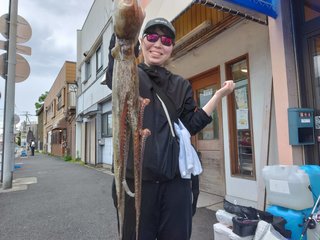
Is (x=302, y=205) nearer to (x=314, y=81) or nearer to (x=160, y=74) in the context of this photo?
(x=314, y=81)

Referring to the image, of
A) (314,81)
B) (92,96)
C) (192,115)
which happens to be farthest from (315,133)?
(92,96)

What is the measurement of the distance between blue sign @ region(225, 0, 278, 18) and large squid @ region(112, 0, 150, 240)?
8.65ft

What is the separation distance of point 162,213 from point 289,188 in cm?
185

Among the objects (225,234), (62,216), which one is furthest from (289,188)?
(62,216)

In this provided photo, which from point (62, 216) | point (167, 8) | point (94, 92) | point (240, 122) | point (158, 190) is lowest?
point (62, 216)

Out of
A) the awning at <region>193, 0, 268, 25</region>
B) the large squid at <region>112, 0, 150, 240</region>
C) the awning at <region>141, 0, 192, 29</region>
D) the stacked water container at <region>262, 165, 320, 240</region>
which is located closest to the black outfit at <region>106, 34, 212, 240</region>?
the large squid at <region>112, 0, 150, 240</region>

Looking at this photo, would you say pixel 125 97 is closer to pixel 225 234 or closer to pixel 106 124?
pixel 225 234

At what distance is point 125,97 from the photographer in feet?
2.83

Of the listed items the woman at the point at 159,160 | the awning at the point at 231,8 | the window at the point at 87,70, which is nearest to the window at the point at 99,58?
the window at the point at 87,70

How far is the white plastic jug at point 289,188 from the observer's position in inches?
101

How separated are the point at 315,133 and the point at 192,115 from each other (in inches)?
96.8

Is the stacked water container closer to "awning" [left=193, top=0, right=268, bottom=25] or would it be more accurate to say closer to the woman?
the woman

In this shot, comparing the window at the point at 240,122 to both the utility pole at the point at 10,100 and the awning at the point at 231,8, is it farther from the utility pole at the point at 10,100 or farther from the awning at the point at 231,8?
the utility pole at the point at 10,100

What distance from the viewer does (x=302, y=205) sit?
2.56 m
